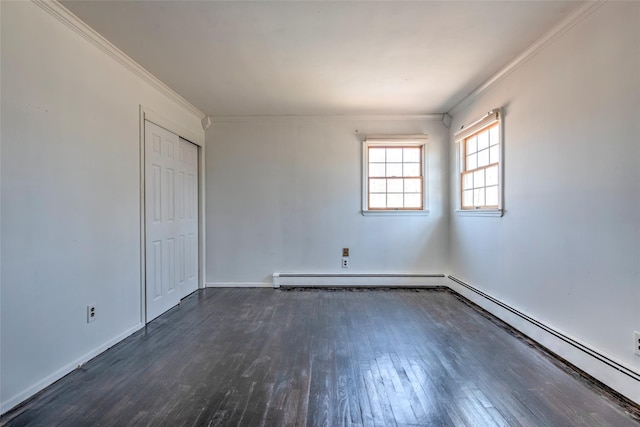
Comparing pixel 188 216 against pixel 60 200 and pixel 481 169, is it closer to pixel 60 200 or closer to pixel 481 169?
pixel 60 200

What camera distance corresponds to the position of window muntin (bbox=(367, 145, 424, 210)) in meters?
4.42

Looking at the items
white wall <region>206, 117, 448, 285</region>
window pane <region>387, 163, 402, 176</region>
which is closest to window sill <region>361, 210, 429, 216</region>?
white wall <region>206, 117, 448, 285</region>

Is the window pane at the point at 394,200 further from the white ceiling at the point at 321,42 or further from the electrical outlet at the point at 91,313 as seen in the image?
the electrical outlet at the point at 91,313

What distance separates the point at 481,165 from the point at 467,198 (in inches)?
21.0

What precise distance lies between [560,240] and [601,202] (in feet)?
1.45

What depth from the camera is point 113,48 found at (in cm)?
247

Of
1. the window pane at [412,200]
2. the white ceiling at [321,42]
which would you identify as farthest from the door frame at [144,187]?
the window pane at [412,200]

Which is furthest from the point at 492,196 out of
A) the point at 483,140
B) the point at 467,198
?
the point at 483,140

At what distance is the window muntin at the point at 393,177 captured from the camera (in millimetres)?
4422

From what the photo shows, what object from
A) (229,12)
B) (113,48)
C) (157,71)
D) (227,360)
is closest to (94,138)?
(113,48)

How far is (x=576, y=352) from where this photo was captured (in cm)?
209

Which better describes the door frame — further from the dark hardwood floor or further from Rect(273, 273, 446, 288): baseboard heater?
Rect(273, 273, 446, 288): baseboard heater

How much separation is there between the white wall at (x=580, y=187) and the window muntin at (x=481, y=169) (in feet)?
0.93

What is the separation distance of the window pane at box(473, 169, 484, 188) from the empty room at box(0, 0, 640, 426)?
0.03 meters
